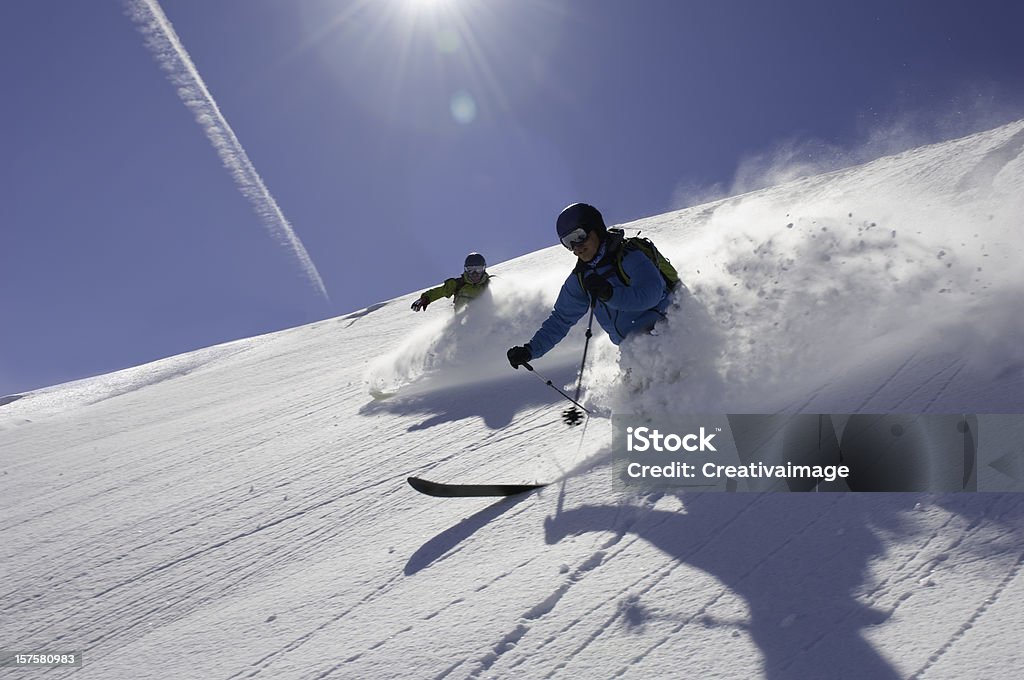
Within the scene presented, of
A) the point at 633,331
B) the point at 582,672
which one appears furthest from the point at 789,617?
the point at 633,331

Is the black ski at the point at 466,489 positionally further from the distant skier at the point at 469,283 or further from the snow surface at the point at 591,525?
the distant skier at the point at 469,283

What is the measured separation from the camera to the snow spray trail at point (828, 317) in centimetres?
368

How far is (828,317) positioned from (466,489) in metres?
2.78

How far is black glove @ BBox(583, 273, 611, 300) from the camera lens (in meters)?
4.31

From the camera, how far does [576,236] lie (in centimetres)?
432

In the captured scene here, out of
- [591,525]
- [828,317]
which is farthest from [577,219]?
[591,525]

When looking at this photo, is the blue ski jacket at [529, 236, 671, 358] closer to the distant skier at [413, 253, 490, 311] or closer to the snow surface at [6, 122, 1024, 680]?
the snow surface at [6, 122, 1024, 680]

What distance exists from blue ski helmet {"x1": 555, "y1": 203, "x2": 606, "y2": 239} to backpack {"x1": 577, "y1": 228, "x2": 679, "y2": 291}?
20 centimetres

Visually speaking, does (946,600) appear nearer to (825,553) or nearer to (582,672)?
(825,553)

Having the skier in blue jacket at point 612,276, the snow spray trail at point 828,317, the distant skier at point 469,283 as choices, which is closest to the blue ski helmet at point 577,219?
the skier in blue jacket at point 612,276

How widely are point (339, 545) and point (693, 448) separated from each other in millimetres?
2088

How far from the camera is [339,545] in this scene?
3412mm

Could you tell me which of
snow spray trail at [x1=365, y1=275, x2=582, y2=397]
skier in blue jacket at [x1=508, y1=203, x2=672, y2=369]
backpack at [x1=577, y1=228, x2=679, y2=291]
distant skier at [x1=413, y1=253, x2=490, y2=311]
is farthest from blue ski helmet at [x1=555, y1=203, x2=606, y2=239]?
distant skier at [x1=413, y1=253, x2=490, y2=311]

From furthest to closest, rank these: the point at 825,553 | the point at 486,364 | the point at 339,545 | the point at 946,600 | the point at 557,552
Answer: the point at 486,364 → the point at 339,545 → the point at 557,552 → the point at 825,553 → the point at 946,600
